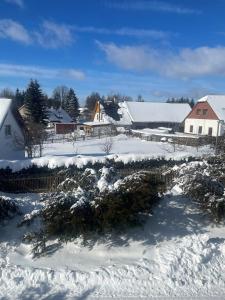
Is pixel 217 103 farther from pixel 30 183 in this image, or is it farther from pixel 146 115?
pixel 30 183

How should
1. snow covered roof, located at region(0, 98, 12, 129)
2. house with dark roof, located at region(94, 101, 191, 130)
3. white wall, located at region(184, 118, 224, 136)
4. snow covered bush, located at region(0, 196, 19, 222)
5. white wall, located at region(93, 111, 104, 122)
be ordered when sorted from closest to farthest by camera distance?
1. snow covered bush, located at region(0, 196, 19, 222)
2. snow covered roof, located at region(0, 98, 12, 129)
3. white wall, located at region(184, 118, 224, 136)
4. house with dark roof, located at region(94, 101, 191, 130)
5. white wall, located at region(93, 111, 104, 122)

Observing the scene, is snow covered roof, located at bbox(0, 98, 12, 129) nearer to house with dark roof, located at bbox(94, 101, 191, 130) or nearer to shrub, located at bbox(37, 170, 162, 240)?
shrub, located at bbox(37, 170, 162, 240)

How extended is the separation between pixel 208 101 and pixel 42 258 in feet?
141

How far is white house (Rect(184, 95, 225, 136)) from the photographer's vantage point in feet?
157

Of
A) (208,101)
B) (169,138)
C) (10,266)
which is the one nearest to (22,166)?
(10,266)

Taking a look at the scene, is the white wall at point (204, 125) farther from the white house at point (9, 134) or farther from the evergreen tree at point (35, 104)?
the white house at point (9, 134)

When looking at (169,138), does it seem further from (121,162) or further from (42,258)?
(42,258)

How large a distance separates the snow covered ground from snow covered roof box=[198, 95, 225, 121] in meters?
38.6

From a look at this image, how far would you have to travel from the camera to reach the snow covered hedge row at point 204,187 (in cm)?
1152

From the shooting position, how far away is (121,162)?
18500 millimetres

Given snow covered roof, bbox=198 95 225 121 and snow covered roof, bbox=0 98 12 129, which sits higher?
snow covered roof, bbox=198 95 225 121

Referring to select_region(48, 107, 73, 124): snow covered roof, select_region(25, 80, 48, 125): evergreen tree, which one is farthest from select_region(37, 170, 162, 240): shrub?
select_region(48, 107, 73, 124): snow covered roof

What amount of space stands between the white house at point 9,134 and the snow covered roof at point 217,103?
29099 mm

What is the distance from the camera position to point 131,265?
9.34 metres
